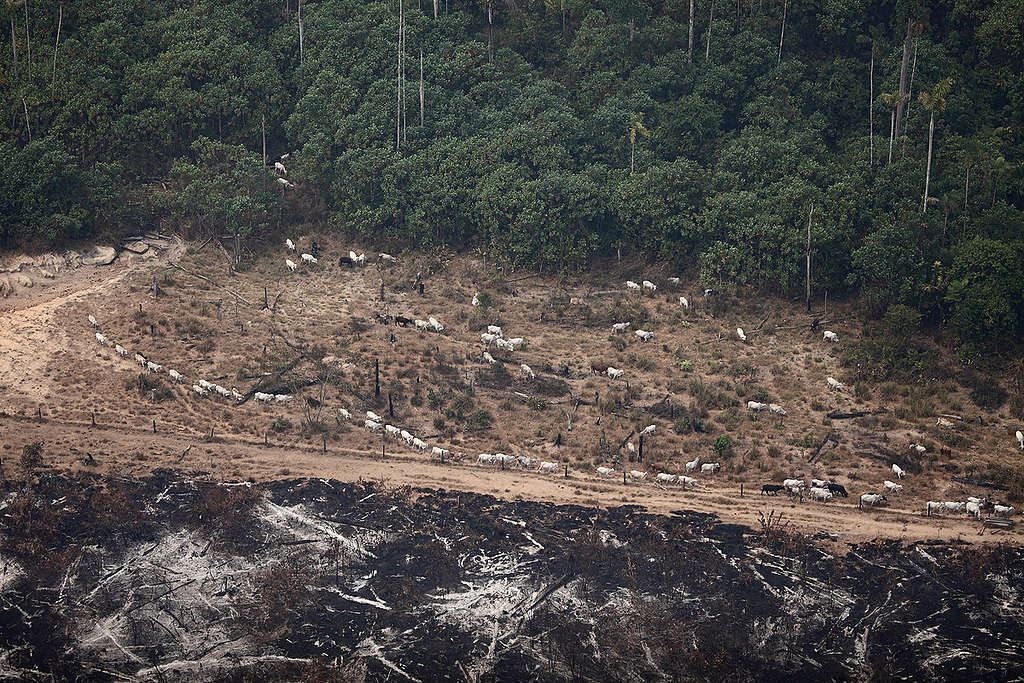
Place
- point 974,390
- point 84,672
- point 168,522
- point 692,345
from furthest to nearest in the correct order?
point 692,345 < point 974,390 < point 168,522 < point 84,672

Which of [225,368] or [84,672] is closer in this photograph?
[84,672]

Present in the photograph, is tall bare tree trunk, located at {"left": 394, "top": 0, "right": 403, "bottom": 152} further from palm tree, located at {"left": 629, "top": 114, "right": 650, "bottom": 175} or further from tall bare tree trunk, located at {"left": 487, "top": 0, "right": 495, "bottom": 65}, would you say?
palm tree, located at {"left": 629, "top": 114, "right": 650, "bottom": 175}

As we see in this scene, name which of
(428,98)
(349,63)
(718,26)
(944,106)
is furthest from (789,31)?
(349,63)

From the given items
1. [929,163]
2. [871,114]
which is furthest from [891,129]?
[929,163]

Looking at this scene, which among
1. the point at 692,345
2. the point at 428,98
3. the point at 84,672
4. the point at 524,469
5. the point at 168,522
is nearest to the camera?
the point at 84,672

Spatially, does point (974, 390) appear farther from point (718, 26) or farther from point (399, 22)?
point (399, 22)

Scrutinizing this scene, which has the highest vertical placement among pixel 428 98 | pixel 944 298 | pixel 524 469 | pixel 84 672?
pixel 428 98

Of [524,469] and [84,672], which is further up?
[524,469]
